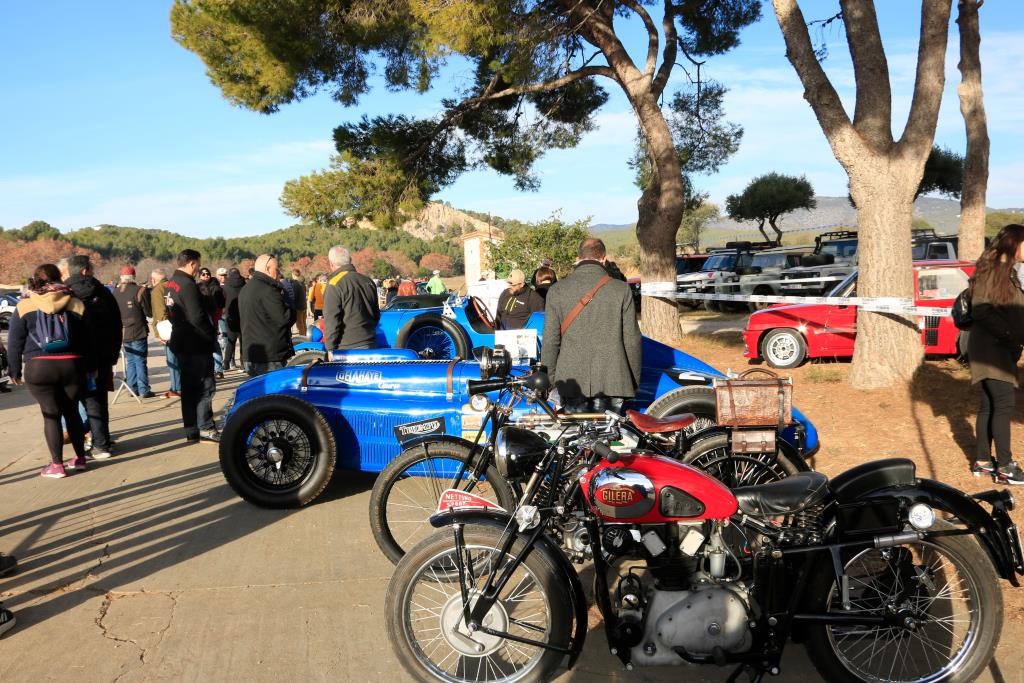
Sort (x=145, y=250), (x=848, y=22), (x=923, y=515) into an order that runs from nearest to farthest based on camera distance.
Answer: (x=923, y=515), (x=848, y=22), (x=145, y=250)

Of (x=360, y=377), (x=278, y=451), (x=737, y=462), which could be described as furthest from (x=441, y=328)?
(x=737, y=462)

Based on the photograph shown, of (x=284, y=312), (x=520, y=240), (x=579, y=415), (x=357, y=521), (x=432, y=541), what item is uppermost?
(x=520, y=240)

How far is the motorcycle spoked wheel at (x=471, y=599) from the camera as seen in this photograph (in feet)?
10.2

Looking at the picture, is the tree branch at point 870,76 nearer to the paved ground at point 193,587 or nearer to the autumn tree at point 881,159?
the autumn tree at point 881,159

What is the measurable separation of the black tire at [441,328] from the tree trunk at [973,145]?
1134 cm

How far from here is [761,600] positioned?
10.2 feet

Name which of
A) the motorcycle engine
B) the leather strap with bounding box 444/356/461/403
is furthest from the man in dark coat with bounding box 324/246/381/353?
the motorcycle engine

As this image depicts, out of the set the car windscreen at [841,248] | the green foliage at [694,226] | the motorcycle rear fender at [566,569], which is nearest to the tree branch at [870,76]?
the motorcycle rear fender at [566,569]

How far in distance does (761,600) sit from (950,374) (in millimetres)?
6937

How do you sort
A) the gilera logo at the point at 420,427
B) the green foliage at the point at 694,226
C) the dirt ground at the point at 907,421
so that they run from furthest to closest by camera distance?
the green foliage at the point at 694,226 → the dirt ground at the point at 907,421 → the gilera logo at the point at 420,427

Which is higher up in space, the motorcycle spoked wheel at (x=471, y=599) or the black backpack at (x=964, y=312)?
the black backpack at (x=964, y=312)

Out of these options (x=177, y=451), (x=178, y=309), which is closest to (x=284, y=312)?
(x=178, y=309)

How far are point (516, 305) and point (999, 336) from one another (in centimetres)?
531

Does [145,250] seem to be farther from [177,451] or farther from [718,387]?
[718,387]
